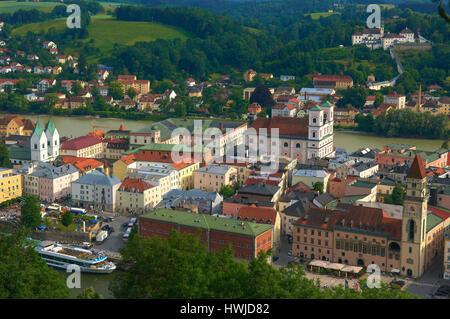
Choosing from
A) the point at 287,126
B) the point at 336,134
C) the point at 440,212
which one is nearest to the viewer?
the point at 440,212

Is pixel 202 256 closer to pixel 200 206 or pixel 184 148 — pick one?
pixel 200 206

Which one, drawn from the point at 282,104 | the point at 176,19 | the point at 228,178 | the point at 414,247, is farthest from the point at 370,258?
the point at 176,19

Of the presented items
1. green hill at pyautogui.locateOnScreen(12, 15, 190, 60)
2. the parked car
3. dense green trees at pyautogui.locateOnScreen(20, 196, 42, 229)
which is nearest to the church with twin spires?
dense green trees at pyautogui.locateOnScreen(20, 196, 42, 229)

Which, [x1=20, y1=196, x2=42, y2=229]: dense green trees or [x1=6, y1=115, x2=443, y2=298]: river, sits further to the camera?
[x1=6, y1=115, x2=443, y2=298]: river

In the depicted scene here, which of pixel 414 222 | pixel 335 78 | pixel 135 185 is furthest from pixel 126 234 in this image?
pixel 335 78

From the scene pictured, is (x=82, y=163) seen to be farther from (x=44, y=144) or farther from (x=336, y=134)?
(x=336, y=134)

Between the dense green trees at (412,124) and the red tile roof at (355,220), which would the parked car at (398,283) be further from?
the dense green trees at (412,124)

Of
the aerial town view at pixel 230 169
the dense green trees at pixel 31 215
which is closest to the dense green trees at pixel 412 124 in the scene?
the aerial town view at pixel 230 169

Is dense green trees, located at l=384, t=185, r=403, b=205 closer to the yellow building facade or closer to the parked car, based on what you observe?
the parked car
